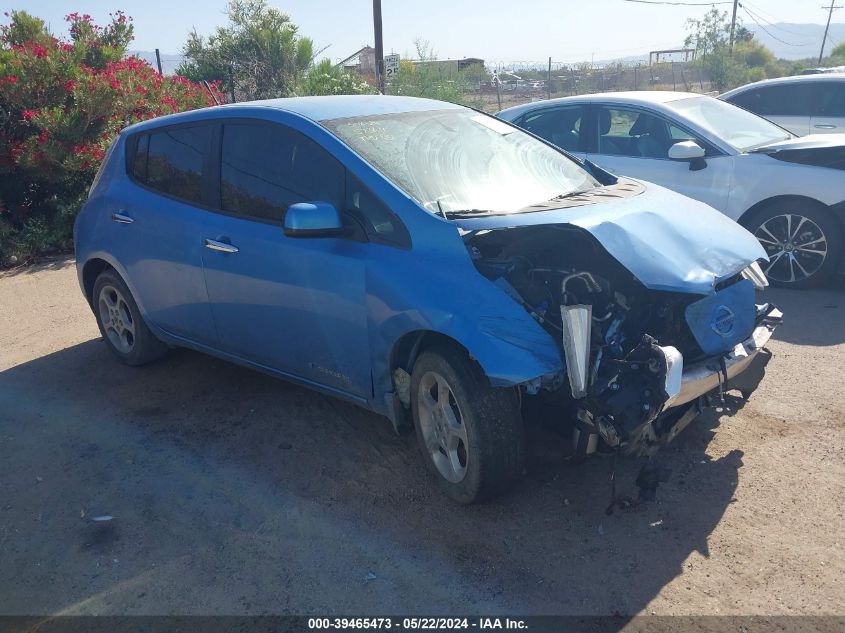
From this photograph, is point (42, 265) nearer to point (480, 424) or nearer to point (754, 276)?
point (480, 424)

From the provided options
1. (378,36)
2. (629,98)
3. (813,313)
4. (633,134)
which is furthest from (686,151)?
(378,36)

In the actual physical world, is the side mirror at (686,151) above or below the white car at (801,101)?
below

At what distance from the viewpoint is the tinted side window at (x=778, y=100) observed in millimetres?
9859

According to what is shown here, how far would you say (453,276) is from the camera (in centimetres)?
358

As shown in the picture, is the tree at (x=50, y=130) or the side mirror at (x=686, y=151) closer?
the side mirror at (x=686, y=151)

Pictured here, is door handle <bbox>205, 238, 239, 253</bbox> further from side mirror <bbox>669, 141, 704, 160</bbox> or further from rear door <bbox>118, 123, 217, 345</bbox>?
side mirror <bbox>669, 141, 704, 160</bbox>

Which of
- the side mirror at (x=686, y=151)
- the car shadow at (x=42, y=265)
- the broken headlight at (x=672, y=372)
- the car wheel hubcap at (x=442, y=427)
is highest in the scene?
the side mirror at (x=686, y=151)

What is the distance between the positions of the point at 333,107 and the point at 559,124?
4086 mm

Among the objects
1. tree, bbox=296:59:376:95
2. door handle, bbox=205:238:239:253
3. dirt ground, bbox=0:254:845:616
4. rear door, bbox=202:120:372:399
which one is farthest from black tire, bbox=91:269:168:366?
tree, bbox=296:59:376:95

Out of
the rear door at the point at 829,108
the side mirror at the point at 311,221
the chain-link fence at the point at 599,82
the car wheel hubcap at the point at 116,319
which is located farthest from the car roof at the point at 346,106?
the chain-link fence at the point at 599,82

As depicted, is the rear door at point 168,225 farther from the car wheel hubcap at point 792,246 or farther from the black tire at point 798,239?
the car wheel hubcap at point 792,246

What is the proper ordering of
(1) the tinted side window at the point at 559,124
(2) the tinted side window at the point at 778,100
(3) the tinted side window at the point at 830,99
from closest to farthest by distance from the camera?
(1) the tinted side window at the point at 559,124 → (3) the tinted side window at the point at 830,99 → (2) the tinted side window at the point at 778,100

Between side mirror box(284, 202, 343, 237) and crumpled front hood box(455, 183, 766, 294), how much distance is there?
64cm

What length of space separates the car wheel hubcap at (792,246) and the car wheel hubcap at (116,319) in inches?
207
